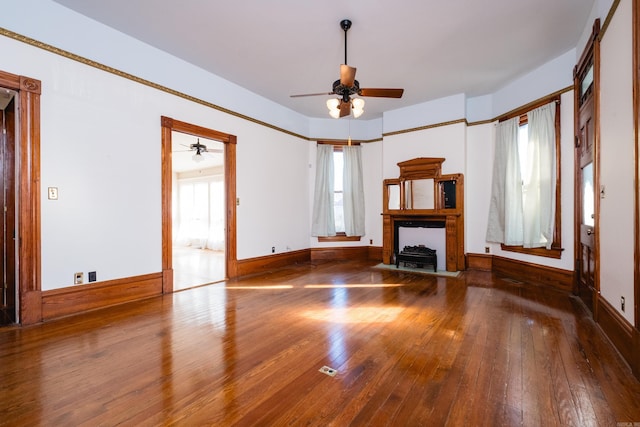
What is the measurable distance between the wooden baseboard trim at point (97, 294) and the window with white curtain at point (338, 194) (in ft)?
11.5

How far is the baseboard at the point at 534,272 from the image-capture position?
4.04 metres

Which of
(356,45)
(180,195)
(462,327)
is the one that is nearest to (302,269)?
(462,327)

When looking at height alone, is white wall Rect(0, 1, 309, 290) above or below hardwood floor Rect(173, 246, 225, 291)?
above

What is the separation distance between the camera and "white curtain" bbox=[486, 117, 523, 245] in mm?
4652

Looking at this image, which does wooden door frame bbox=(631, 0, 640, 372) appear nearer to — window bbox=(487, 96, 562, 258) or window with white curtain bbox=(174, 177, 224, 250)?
window bbox=(487, 96, 562, 258)

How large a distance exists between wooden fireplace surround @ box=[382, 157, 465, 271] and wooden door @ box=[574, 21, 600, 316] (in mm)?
1727

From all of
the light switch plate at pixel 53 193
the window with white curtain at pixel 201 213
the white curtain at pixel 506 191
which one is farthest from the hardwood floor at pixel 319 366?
the window with white curtain at pixel 201 213

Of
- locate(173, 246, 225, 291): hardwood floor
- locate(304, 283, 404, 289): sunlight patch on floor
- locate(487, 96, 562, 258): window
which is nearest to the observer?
locate(487, 96, 562, 258): window

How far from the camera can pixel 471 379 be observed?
6.26 ft

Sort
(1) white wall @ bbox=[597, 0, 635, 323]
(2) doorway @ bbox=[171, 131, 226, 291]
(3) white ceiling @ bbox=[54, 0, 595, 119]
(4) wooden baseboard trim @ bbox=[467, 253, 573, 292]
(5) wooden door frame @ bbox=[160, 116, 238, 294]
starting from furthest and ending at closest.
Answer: (2) doorway @ bbox=[171, 131, 226, 291]
(4) wooden baseboard trim @ bbox=[467, 253, 573, 292]
(5) wooden door frame @ bbox=[160, 116, 238, 294]
(3) white ceiling @ bbox=[54, 0, 595, 119]
(1) white wall @ bbox=[597, 0, 635, 323]

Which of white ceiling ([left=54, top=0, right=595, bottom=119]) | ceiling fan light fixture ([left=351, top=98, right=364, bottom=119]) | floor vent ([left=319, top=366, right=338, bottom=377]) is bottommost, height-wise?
floor vent ([left=319, top=366, right=338, bottom=377])

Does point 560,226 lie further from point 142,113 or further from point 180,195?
point 180,195

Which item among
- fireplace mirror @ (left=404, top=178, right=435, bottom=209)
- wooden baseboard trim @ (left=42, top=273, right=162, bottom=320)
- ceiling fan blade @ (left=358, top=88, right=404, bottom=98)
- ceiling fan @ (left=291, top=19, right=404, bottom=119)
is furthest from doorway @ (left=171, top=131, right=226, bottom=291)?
ceiling fan blade @ (left=358, top=88, right=404, bottom=98)

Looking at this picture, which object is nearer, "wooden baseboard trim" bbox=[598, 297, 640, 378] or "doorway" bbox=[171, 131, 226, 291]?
"wooden baseboard trim" bbox=[598, 297, 640, 378]
